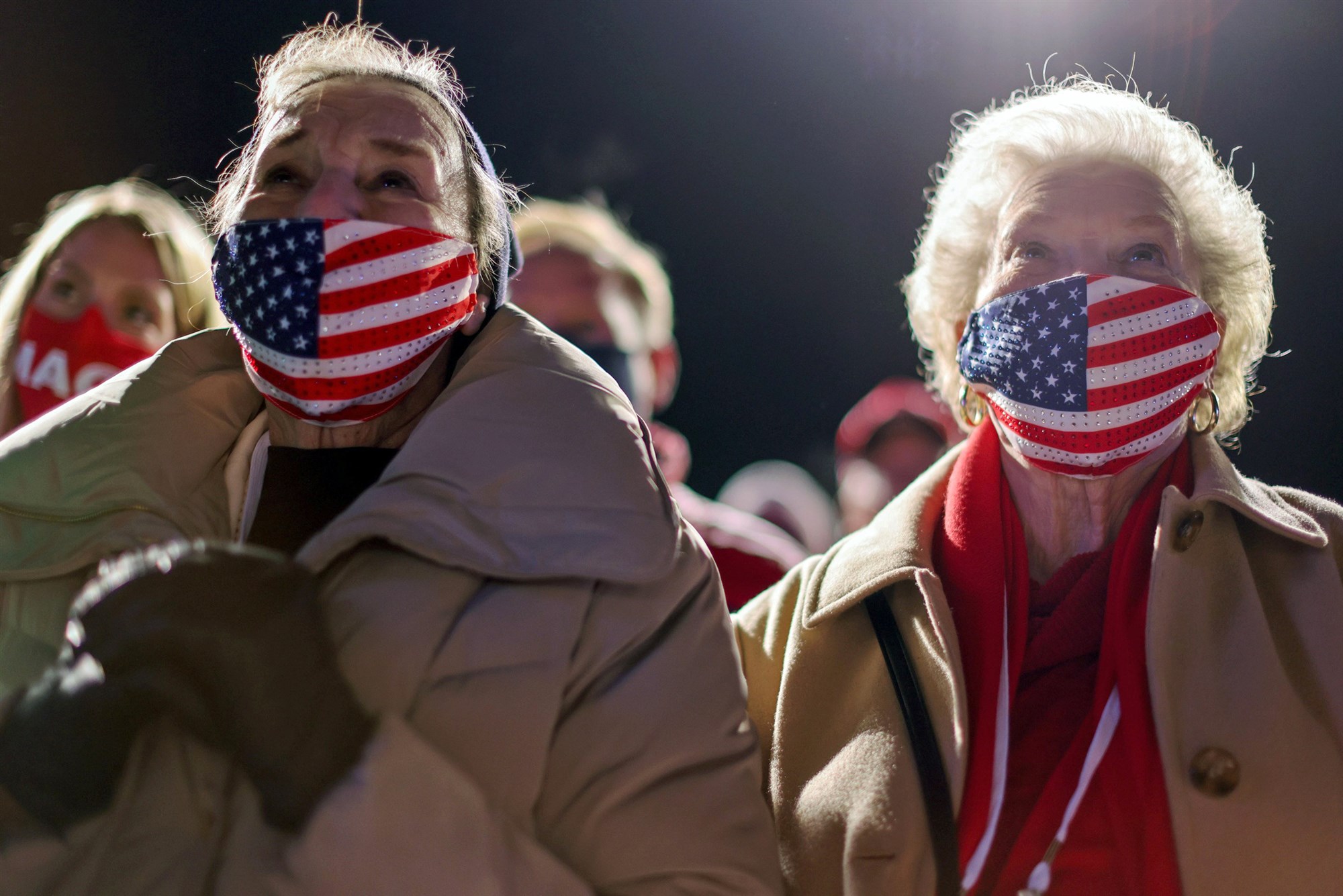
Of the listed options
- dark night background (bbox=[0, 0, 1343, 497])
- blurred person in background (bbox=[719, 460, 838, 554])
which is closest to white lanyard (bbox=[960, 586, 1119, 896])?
dark night background (bbox=[0, 0, 1343, 497])

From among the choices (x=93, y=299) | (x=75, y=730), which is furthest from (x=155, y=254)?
(x=75, y=730)

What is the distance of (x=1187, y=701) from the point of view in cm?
169

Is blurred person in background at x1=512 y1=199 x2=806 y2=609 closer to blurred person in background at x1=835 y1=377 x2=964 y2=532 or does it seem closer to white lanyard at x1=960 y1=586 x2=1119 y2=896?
white lanyard at x1=960 y1=586 x2=1119 y2=896

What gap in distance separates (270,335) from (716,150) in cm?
424

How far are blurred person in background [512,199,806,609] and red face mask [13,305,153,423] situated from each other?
1144 millimetres

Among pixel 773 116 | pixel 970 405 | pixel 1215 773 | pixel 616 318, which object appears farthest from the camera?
pixel 773 116

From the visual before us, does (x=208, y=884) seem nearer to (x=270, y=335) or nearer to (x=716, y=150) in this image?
(x=270, y=335)

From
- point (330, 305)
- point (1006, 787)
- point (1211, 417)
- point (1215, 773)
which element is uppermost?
point (330, 305)

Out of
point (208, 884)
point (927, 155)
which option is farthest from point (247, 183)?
point (927, 155)

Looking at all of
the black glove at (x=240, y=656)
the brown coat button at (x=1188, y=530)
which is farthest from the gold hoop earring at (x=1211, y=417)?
the black glove at (x=240, y=656)

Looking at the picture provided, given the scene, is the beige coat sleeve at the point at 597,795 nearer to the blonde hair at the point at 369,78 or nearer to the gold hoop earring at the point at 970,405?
the blonde hair at the point at 369,78

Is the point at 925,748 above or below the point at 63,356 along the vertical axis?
below

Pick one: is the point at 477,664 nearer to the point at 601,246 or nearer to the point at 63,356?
the point at 63,356

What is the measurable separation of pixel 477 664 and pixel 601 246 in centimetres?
252
